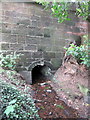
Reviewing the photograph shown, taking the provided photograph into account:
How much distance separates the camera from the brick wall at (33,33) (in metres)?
3.71

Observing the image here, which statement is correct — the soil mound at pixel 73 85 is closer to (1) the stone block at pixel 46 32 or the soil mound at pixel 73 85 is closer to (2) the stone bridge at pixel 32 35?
(2) the stone bridge at pixel 32 35

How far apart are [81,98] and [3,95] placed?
6.72ft

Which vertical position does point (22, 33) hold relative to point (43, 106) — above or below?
above

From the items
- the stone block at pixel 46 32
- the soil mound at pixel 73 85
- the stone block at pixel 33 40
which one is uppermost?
the stone block at pixel 46 32

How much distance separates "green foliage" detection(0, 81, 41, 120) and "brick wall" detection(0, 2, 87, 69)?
69.7 inches

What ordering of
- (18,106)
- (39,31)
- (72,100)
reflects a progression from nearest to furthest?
(18,106)
(72,100)
(39,31)

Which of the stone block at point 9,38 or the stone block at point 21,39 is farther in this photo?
the stone block at point 21,39

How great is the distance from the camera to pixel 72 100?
3.03 meters

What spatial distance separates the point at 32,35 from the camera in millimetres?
3979

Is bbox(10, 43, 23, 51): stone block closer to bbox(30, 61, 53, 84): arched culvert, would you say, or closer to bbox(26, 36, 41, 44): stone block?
bbox(26, 36, 41, 44): stone block

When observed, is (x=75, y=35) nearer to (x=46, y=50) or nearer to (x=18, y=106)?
(x=46, y=50)

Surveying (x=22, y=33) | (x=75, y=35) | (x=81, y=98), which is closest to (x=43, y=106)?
(x=81, y=98)

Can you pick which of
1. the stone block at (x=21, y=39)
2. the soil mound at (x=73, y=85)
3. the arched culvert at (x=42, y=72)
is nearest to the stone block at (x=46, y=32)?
the stone block at (x=21, y=39)

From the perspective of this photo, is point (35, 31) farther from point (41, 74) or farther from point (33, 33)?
point (41, 74)
